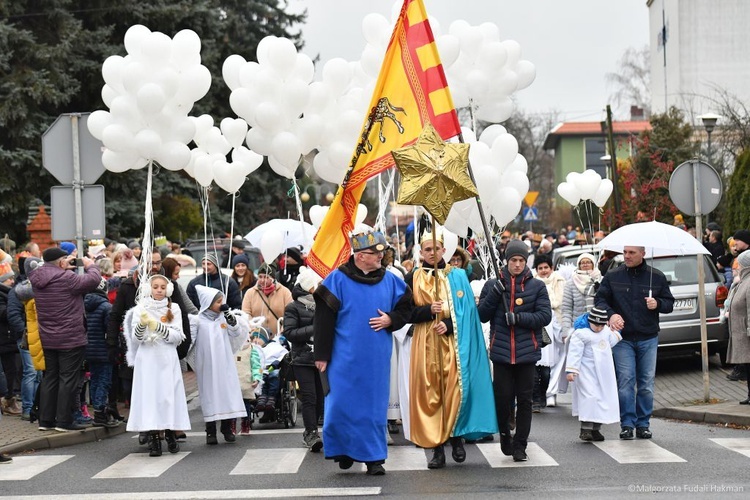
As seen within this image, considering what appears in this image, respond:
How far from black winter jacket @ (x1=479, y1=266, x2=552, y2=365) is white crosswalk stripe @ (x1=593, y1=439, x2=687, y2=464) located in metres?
1.10

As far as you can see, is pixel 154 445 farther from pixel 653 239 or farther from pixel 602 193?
pixel 602 193

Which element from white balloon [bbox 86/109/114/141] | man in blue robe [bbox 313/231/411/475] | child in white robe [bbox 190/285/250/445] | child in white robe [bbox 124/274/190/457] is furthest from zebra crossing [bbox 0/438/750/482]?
white balloon [bbox 86/109/114/141]

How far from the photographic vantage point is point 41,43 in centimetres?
3056

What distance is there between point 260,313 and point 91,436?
2642mm

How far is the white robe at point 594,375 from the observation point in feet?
38.9

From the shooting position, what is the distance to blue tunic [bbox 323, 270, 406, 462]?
32.9 feet

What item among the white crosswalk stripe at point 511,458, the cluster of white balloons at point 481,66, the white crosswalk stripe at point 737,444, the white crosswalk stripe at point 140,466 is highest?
A: the cluster of white balloons at point 481,66

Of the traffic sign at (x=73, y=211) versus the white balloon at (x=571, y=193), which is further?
the white balloon at (x=571, y=193)

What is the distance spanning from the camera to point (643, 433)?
38.9 ft

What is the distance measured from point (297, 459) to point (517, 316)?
233 centimetres

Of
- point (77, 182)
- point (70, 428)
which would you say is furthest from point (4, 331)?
point (77, 182)

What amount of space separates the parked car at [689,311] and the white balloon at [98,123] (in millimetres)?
7484

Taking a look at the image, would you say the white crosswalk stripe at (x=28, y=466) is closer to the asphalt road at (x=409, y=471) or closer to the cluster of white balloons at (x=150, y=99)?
the asphalt road at (x=409, y=471)

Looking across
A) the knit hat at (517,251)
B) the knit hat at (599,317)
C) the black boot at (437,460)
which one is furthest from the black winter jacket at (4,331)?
the knit hat at (599,317)
